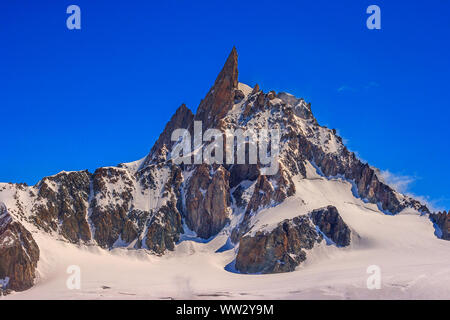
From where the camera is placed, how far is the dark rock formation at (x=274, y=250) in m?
157

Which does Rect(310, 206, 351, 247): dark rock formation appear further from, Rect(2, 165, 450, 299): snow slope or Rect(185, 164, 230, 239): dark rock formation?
Rect(185, 164, 230, 239): dark rock formation

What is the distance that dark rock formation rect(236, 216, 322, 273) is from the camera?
157250 millimetres

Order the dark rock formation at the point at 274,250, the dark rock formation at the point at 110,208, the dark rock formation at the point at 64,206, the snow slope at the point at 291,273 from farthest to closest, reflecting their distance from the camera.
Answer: the dark rock formation at the point at 110,208
the dark rock formation at the point at 64,206
the dark rock formation at the point at 274,250
the snow slope at the point at 291,273

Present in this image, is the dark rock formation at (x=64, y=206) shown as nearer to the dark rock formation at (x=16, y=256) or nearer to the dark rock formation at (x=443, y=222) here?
the dark rock formation at (x=16, y=256)

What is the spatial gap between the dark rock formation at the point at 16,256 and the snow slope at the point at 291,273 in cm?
310

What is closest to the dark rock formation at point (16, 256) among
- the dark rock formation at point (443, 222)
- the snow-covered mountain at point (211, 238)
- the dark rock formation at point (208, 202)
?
the snow-covered mountain at point (211, 238)

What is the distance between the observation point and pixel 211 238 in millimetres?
188250

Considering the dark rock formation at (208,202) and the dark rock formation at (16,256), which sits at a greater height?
the dark rock formation at (208,202)

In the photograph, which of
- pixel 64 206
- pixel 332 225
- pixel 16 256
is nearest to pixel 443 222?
pixel 332 225

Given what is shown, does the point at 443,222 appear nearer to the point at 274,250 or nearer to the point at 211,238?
the point at 274,250

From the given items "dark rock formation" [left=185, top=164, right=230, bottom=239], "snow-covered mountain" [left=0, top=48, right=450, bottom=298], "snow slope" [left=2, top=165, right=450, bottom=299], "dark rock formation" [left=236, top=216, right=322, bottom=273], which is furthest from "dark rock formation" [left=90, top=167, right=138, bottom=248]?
"dark rock formation" [left=236, top=216, right=322, bottom=273]

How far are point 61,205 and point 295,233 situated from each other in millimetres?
70693

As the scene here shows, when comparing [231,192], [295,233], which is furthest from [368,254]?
[231,192]
